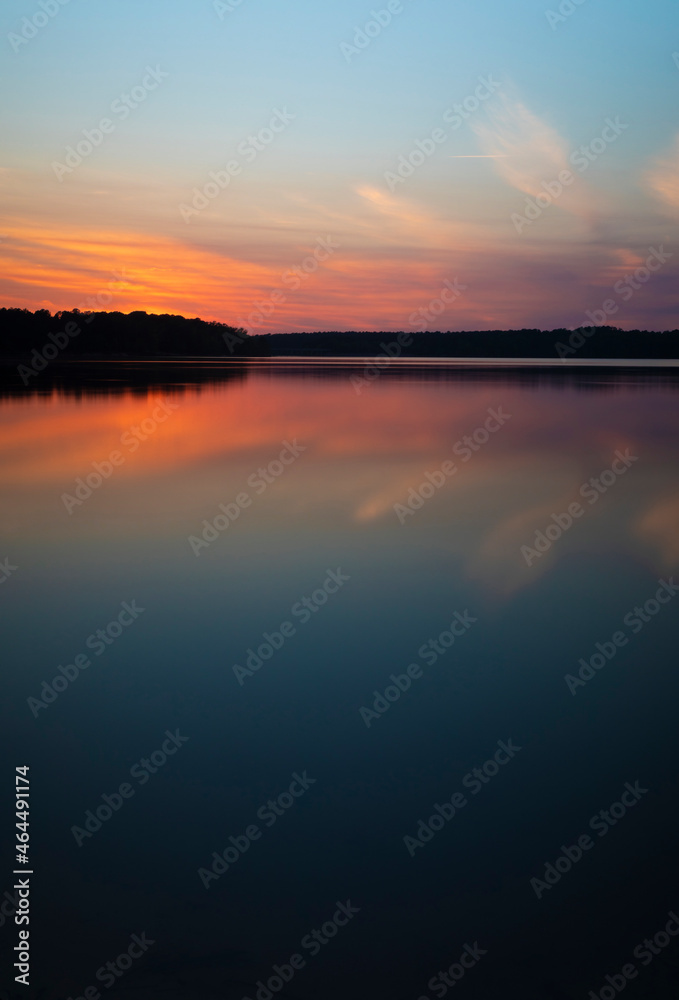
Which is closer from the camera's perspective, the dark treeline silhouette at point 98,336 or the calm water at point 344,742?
the calm water at point 344,742

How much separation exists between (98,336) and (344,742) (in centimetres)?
9426

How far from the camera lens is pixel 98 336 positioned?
91938 mm

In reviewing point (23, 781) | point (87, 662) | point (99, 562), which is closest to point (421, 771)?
point (23, 781)

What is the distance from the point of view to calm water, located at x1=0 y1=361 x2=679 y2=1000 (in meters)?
2.69

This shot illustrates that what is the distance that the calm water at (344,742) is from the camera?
2686 mm

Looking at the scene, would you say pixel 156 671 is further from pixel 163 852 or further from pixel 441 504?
pixel 441 504

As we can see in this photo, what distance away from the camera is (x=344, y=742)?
3.89 metres

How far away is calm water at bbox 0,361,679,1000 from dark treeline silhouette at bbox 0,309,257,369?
73.0 metres

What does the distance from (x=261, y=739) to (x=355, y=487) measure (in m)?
6.96

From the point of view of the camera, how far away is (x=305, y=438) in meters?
16.1

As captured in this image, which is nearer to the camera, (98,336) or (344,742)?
(344,742)

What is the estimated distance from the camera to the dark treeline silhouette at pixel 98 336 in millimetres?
83938

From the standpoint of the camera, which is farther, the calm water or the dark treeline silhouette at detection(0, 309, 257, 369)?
the dark treeline silhouette at detection(0, 309, 257, 369)

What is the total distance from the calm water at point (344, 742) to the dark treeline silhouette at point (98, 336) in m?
73.0
